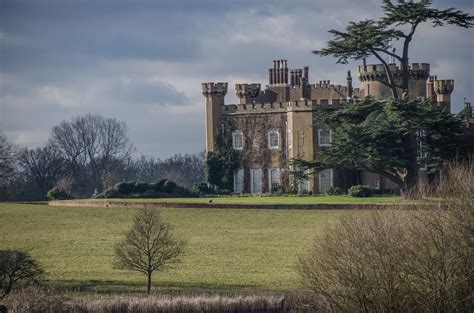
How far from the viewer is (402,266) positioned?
2984 cm

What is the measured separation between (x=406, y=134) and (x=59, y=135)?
4810 cm

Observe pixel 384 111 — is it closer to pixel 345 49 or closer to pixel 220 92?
pixel 345 49

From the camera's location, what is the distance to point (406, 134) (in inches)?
2343

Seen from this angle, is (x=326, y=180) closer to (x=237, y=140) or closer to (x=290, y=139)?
(x=290, y=139)

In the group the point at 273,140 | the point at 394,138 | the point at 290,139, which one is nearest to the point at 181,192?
the point at 290,139

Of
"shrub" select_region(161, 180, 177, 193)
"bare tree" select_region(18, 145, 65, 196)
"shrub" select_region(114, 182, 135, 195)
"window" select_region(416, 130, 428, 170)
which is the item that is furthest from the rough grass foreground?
"bare tree" select_region(18, 145, 65, 196)

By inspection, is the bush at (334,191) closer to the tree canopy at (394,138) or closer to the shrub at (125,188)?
the tree canopy at (394,138)

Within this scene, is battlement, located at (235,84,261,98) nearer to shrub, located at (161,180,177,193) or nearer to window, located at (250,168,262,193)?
window, located at (250,168,262,193)

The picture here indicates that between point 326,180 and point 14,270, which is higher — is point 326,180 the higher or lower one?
the higher one

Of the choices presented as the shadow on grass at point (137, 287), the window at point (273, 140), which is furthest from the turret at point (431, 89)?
the shadow on grass at point (137, 287)

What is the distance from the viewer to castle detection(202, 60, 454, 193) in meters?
66.8

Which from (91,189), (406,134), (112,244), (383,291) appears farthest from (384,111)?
(91,189)

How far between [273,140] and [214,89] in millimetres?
4975

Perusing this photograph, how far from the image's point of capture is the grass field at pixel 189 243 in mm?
38906
